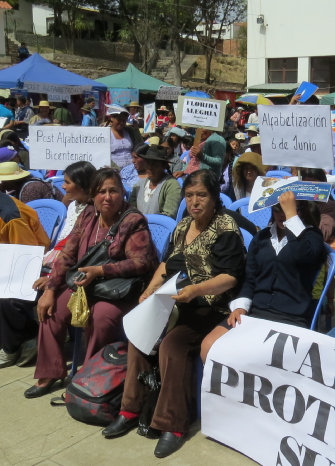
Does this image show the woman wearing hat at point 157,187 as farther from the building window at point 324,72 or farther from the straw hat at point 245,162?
the building window at point 324,72

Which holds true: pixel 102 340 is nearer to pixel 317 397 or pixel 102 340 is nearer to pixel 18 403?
pixel 18 403

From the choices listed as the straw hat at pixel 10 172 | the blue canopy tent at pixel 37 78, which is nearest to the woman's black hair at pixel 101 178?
the straw hat at pixel 10 172

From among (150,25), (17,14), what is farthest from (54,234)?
(17,14)

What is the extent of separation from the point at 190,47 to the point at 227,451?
4975cm

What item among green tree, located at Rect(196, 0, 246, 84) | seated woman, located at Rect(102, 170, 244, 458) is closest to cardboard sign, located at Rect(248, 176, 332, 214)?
seated woman, located at Rect(102, 170, 244, 458)

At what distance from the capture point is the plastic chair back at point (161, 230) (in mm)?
4395

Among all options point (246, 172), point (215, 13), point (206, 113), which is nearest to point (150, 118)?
point (206, 113)

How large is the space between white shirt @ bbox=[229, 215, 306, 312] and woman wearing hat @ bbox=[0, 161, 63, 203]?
8.47 feet

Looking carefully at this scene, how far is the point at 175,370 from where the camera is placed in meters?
3.33

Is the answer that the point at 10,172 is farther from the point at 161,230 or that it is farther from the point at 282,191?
the point at 282,191

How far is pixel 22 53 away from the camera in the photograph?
2956 cm

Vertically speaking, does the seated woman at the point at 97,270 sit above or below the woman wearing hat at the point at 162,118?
below

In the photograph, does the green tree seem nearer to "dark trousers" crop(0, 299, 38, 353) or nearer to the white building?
the white building

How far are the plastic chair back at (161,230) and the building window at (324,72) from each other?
26.2m
